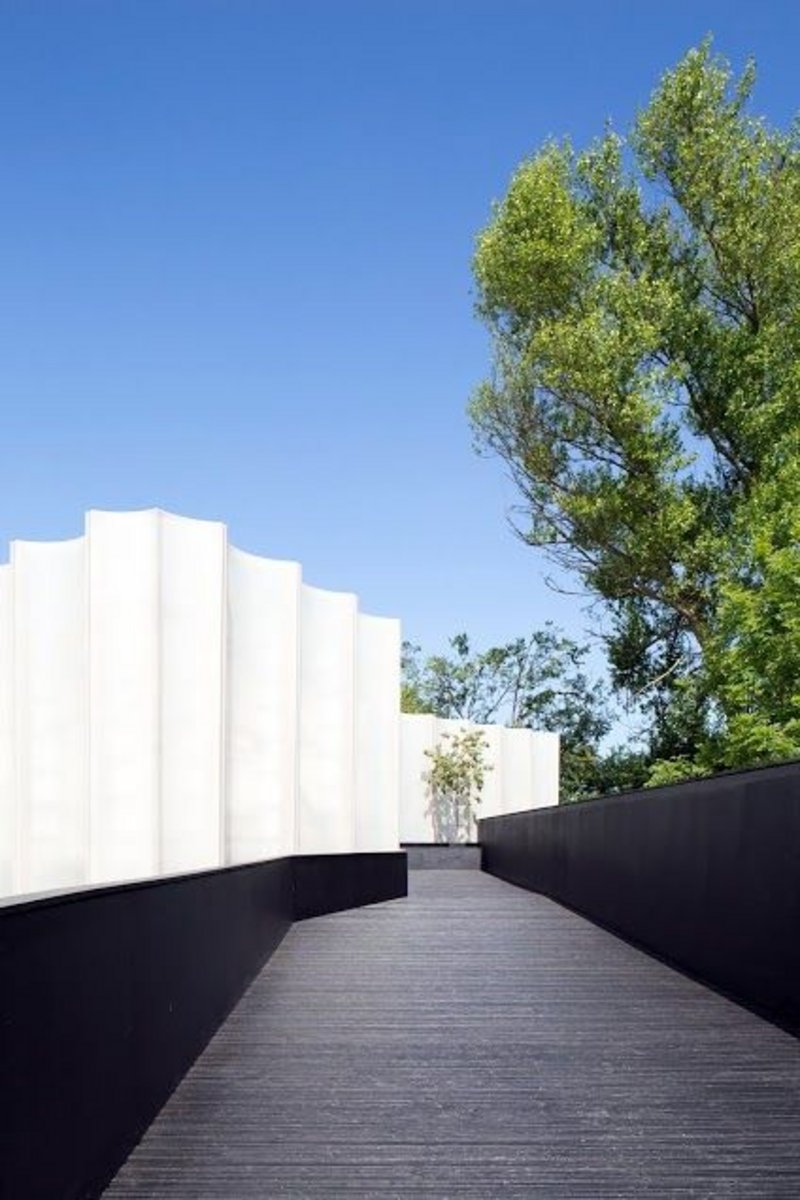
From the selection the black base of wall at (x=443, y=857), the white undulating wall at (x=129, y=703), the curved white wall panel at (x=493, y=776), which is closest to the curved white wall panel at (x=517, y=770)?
the curved white wall panel at (x=493, y=776)

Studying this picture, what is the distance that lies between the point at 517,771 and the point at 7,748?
46.1 feet

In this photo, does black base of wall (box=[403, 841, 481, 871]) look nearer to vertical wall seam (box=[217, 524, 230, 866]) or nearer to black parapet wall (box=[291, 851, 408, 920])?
black parapet wall (box=[291, 851, 408, 920])

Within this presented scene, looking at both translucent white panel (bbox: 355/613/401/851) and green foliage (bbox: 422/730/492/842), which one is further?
green foliage (bbox: 422/730/492/842)

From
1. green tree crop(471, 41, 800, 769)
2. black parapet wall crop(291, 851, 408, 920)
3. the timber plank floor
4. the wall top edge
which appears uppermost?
green tree crop(471, 41, 800, 769)

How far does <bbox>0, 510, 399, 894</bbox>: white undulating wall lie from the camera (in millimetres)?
15523

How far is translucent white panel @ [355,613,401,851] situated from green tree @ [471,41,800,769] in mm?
6020

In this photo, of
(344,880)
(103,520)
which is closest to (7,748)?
(103,520)

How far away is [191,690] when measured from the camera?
15719 millimetres

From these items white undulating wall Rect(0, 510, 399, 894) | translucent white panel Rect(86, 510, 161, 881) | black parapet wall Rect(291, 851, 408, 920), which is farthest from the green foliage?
translucent white panel Rect(86, 510, 161, 881)

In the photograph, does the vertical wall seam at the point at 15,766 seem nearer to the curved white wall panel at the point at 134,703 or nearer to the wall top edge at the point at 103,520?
the curved white wall panel at the point at 134,703

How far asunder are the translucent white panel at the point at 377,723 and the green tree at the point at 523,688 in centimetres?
1735

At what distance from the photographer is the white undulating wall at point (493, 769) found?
26.4 metres

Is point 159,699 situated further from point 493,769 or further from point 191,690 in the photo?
point 493,769

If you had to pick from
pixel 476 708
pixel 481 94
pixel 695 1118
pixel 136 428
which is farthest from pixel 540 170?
pixel 695 1118
